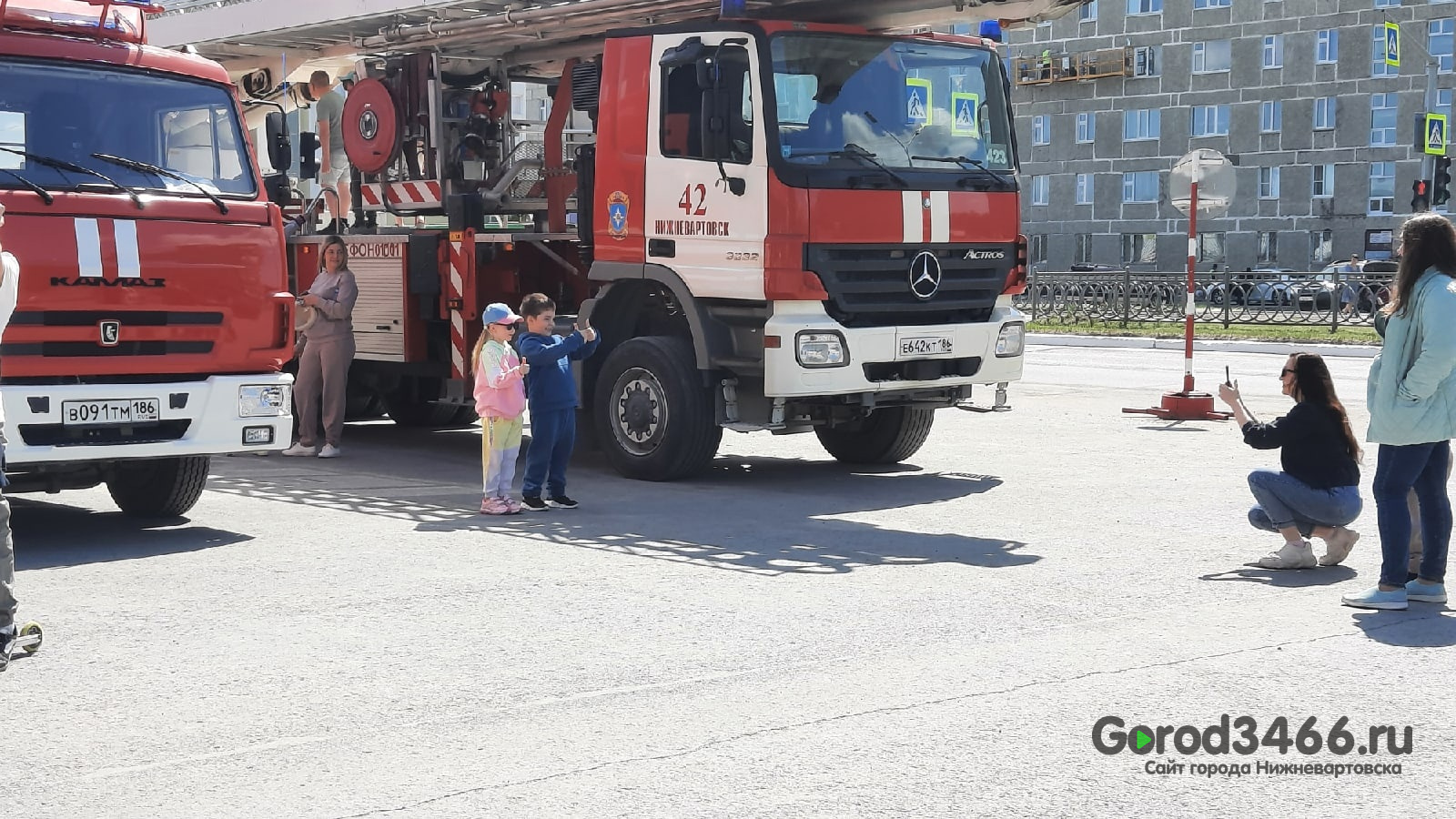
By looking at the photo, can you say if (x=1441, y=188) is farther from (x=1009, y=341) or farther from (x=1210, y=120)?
(x=1210, y=120)

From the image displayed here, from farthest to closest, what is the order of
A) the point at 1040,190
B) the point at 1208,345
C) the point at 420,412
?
the point at 1040,190 → the point at 1208,345 → the point at 420,412

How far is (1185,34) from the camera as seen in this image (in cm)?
6125

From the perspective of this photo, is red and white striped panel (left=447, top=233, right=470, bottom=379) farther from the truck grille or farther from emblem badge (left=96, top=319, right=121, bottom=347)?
emblem badge (left=96, top=319, right=121, bottom=347)

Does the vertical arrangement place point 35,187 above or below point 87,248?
above

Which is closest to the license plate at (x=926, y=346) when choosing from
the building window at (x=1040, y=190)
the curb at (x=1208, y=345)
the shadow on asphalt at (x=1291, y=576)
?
the shadow on asphalt at (x=1291, y=576)

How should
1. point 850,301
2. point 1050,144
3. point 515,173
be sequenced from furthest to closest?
point 1050,144
point 515,173
point 850,301

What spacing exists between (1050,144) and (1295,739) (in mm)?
63322

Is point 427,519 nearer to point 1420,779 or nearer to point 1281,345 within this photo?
point 1420,779

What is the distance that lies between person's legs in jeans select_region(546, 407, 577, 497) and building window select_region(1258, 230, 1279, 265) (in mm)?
53126

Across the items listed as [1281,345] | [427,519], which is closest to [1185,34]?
[1281,345]

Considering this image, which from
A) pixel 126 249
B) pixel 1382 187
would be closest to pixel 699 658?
pixel 126 249

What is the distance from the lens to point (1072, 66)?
213ft

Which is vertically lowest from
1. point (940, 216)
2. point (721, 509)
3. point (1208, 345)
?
point (1208, 345)

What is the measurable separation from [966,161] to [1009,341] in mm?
1265
